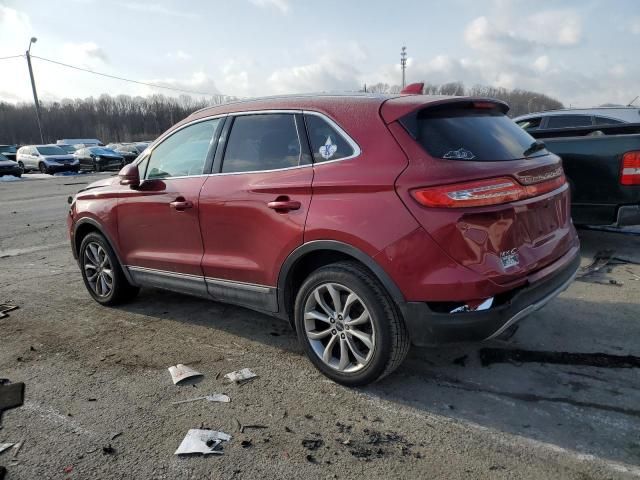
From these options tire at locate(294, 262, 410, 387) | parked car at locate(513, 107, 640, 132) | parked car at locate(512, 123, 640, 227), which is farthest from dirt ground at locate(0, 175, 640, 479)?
parked car at locate(513, 107, 640, 132)

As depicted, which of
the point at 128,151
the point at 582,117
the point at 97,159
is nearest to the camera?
the point at 582,117

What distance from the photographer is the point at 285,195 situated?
328cm

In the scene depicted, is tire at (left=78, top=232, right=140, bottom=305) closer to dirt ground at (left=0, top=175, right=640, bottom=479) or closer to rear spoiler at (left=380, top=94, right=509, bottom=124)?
dirt ground at (left=0, top=175, right=640, bottom=479)

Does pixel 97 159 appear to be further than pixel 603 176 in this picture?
Yes

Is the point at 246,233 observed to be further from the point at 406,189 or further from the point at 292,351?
the point at 406,189

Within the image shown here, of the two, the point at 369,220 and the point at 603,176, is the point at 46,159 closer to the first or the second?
the point at 603,176

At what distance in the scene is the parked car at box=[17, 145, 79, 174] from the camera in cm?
2880

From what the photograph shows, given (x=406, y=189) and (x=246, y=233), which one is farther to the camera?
(x=246, y=233)

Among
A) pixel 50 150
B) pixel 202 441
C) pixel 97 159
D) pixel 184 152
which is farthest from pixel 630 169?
pixel 50 150

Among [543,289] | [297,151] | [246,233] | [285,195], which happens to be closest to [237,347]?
[246,233]

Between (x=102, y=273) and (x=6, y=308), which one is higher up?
(x=102, y=273)

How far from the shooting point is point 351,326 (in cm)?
311

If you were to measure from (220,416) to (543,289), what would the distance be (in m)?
2.07

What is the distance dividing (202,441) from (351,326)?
108cm
